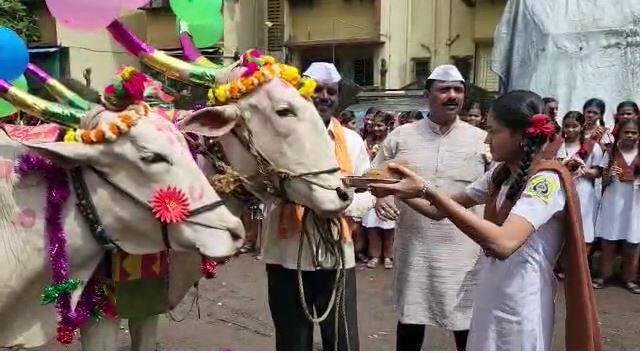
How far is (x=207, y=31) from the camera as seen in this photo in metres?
3.39

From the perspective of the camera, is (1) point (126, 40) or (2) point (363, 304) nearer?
(1) point (126, 40)

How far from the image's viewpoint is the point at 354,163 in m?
3.31

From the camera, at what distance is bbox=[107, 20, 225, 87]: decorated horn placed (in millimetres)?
2951

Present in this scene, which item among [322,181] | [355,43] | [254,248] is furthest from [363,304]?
[355,43]

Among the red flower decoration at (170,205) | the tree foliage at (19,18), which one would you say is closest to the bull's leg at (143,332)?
the red flower decoration at (170,205)

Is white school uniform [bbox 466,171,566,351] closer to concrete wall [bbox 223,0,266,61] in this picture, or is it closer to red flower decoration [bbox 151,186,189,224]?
red flower decoration [bbox 151,186,189,224]

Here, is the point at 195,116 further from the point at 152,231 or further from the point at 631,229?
the point at 631,229

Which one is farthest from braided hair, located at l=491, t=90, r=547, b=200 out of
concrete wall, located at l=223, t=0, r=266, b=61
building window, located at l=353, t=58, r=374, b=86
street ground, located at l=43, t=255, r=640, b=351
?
concrete wall, located at l=223, t=0, r=266, b=61

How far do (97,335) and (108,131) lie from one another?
32.1 inches

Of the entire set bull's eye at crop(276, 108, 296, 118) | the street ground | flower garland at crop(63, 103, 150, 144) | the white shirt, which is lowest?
the street ground

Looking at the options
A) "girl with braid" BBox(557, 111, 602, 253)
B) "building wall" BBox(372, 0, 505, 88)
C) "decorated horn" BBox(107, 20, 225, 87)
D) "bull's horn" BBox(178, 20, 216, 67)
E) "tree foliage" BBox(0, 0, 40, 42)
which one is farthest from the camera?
"building wall" BBox(372, 0, 505, 88)

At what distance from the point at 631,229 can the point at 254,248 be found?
364 cm

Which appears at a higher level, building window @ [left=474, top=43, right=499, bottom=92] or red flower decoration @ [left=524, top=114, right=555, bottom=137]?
building window @ [left=474, top=43, right=499, bottom=92]

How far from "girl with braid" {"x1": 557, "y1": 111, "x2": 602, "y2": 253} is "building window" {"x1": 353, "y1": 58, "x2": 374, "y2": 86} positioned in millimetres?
11555
